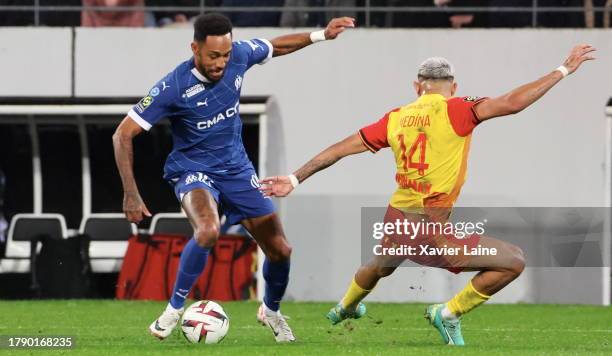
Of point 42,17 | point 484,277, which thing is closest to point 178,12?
point 42,17

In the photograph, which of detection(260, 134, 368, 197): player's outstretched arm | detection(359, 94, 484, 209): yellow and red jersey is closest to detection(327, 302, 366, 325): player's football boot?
detection(359, 94, 484, 209): yellow and red jersey

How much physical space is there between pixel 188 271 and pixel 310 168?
105 centimetres

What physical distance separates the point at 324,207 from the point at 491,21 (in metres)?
2.96

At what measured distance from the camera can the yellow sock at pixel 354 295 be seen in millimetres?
10312

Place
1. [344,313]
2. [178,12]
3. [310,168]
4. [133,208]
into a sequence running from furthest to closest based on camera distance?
[178,12] < [344,313] < [310,168] < [133,208]

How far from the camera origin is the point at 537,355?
873 cm

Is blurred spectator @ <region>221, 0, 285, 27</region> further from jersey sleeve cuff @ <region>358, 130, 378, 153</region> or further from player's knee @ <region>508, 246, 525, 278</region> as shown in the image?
player's knee @ <region>508, 246, 525, 278</region>

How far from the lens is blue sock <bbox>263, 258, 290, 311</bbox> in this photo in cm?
1034

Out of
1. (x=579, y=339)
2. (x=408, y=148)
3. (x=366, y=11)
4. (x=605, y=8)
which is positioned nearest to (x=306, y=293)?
(x=366, y=11)

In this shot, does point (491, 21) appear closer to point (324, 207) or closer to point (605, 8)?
point (605, 8)

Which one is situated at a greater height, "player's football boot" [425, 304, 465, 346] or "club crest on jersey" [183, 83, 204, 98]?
"club crest on jersey" [183, 83, 204, 98]

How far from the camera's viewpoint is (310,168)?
9.89 meters

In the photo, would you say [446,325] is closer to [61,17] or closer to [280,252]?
[280,252]

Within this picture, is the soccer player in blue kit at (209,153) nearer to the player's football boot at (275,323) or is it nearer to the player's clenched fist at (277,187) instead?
the player's football boot at (275,323)
